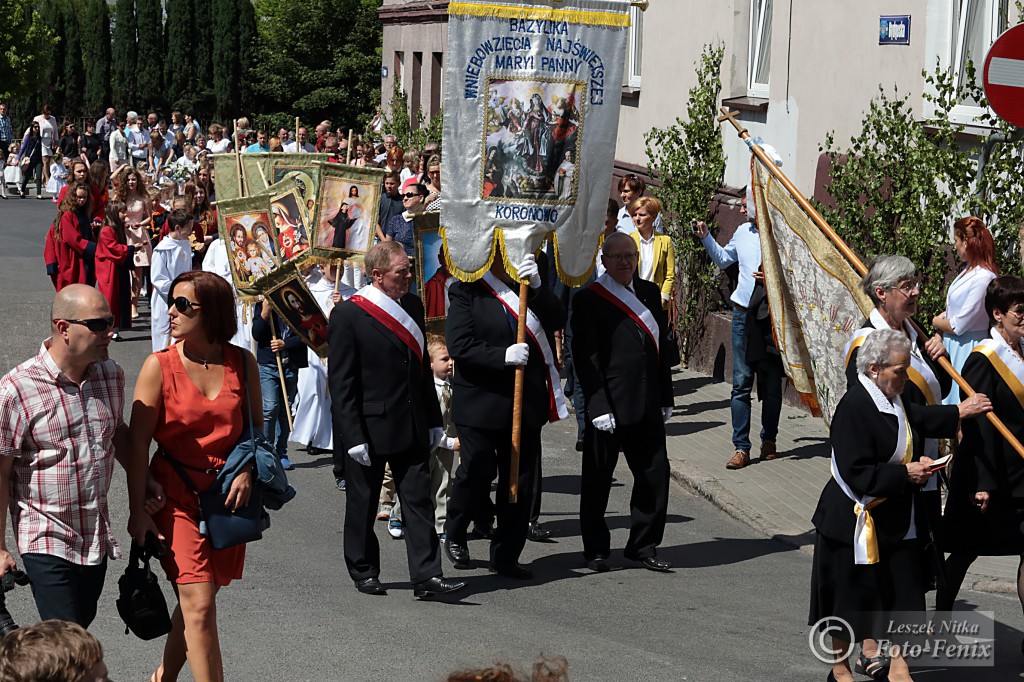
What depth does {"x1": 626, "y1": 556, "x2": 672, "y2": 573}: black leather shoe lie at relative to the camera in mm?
8547

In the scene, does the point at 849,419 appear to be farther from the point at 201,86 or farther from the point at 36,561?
the point at 201,86

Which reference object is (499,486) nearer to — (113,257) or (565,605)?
(565,605)

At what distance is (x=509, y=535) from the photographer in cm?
828

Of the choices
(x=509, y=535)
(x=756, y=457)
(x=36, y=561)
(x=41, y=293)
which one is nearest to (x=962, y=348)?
(x=756, y=457)

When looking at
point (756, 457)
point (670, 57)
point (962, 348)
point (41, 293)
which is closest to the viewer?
point (962, 348)

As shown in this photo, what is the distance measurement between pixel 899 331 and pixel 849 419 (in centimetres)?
52

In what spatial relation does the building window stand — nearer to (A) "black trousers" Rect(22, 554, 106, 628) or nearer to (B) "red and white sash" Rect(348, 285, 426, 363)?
(B) "red and white sash" Rect(348, 285, 426, 363)

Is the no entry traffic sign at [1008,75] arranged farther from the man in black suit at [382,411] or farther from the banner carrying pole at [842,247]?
the man in black suit at [382,411]

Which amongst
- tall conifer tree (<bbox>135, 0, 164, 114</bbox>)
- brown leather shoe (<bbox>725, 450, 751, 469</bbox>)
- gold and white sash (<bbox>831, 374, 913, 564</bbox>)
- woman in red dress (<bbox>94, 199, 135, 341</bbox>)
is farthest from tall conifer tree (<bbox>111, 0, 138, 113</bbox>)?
gold and white sash (<bbox>831, 374, 913, 564</bbox>)

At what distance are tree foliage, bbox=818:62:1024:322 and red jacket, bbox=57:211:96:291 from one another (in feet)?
26.5

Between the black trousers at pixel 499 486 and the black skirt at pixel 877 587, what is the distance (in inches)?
92.5

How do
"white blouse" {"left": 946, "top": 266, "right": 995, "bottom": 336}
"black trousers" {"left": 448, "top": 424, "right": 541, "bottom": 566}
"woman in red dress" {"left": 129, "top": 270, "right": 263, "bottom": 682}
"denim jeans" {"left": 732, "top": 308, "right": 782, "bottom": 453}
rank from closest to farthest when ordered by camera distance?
"woman in red dress" {"left": 129, "top": 270, "right": 263, "bottom": 682}, "black trousers" {"left": 448, "top": 424, "right": 541, "bottom": 566}, "white blouse" {"left": 946, "top": 266, "right": 995, "bottom": 336}, "denim jeans" {"left": 732, "top": 308, "right": 782, "bottom": 453}

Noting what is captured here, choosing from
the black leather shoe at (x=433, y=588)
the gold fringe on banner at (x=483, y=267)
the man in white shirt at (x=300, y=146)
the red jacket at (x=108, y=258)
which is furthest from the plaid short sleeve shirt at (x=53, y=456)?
the red jacket at (x=108, y=258)

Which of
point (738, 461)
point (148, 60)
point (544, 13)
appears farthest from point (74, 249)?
point (148, 60)
